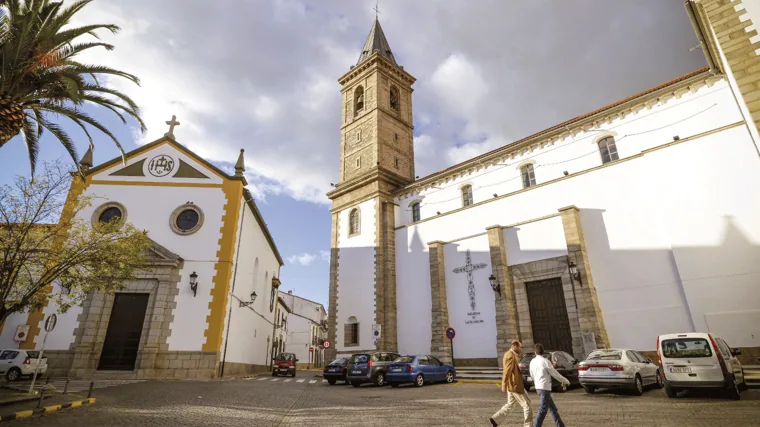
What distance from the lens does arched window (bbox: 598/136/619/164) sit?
18422 millimetres

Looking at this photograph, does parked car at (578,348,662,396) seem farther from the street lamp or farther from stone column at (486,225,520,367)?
the street lamp

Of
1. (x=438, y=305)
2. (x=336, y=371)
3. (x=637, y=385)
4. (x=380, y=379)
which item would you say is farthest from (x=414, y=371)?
(x=637, y=385)

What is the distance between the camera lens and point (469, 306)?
822 inches

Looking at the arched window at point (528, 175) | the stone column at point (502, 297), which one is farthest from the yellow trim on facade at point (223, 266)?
the arched window at point (528, 175)

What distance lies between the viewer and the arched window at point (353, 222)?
1087 inches

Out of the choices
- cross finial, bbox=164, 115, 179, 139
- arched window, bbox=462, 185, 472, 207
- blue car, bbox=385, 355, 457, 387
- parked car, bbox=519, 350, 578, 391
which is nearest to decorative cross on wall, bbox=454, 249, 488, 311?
arched window, bbox=462, 185, 472, 207

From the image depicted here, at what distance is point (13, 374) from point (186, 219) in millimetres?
8839

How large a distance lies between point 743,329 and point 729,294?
1.18 metres

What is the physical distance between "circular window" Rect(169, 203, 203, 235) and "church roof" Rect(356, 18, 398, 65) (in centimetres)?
1958

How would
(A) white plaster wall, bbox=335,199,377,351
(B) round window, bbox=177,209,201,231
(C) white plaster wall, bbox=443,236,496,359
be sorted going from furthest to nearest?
(A) white plaster wall, bbox=335,199,377,351, (C) white plaster wall, bbox=443,236,496,359, (B) round window, bbox=177,209,201,231

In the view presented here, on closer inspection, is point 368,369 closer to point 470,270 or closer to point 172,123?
point 470,270

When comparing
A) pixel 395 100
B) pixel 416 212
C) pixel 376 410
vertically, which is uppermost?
pixel 395 100

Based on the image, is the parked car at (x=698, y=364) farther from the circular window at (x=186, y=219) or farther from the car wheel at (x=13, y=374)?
the car wheel at (x=13, y=374)

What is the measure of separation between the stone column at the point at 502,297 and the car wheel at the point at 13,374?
2035 centimetres
